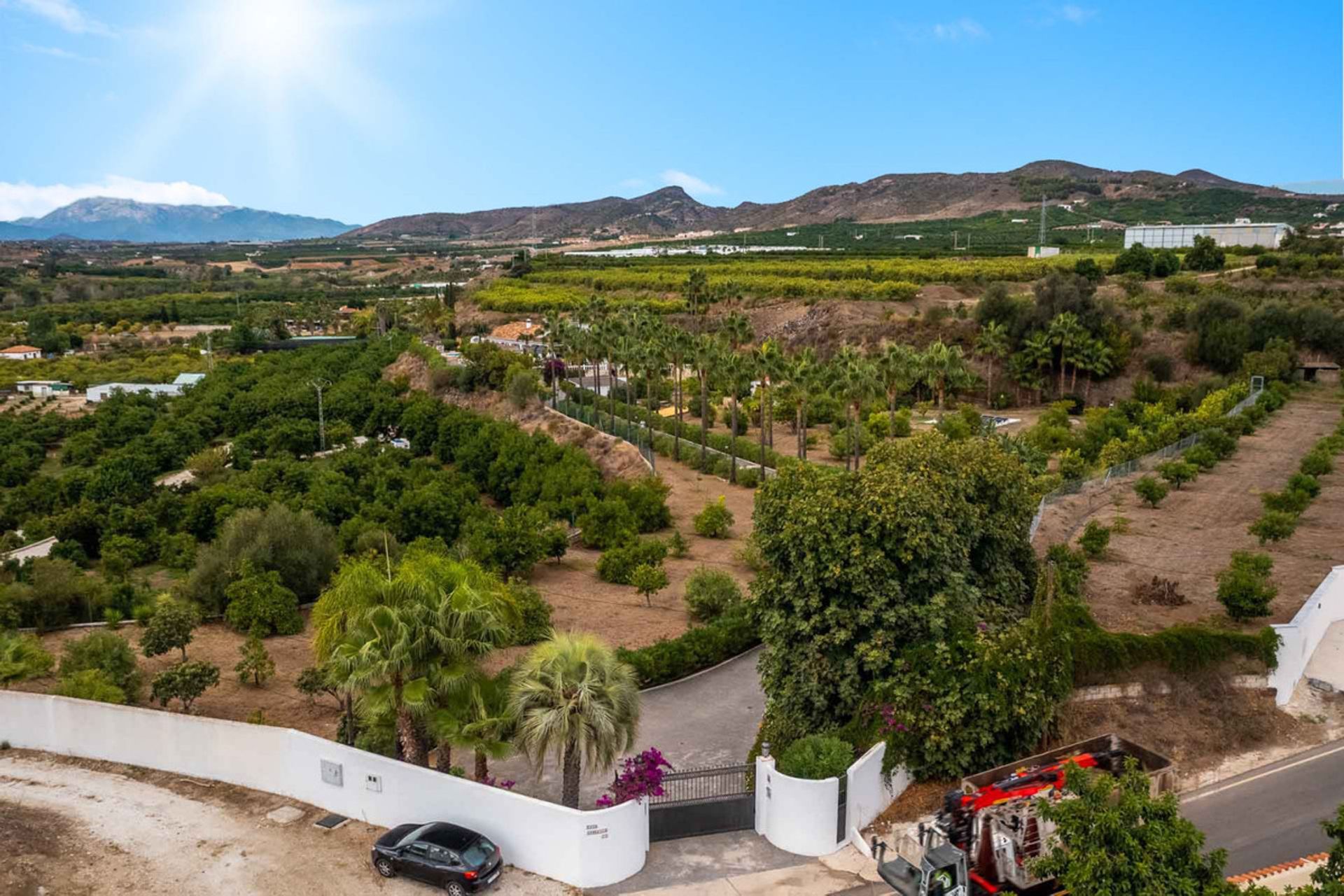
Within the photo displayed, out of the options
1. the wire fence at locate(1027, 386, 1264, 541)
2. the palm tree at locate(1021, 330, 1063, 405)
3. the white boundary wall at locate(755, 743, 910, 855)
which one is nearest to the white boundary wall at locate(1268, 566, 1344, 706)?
the wire fence at locate(1027, 386, 1264, 541)

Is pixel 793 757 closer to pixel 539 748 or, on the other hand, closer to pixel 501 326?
pixel 539 748

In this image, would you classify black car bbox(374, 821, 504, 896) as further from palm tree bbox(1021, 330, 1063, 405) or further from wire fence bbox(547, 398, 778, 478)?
palm tree bbox(1021, 330, 1063, 405)

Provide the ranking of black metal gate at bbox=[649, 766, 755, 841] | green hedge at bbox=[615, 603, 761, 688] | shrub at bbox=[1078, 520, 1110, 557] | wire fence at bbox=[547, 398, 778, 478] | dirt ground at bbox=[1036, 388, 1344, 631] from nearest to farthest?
black metal gate at bbox=[649, 766, 755, 841], green hedge at bbox=[615, 603, 761, 688], dirt ground at bbox=[1036, 388, 1344, 631], shrub at bbox=[1078, 520, 1110, 557], wire fence at bbox=[547, 398, 778, 478]

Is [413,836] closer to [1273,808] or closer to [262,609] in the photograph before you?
[1273,808]

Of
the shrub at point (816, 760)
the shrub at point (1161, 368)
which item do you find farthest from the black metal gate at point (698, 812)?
the shrub at point (1161, 368)

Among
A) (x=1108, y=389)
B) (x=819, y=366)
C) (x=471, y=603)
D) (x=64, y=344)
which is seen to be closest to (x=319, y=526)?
(x=471, y=603)

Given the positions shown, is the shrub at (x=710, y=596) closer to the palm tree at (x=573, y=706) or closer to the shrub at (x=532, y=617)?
the shrub at (x=532, y=617)
